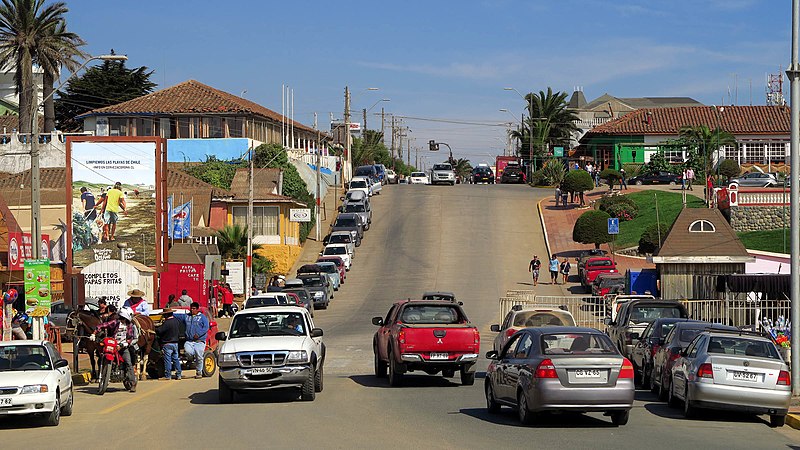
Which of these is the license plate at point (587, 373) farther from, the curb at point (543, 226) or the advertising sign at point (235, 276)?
the curb at point (543, 226)


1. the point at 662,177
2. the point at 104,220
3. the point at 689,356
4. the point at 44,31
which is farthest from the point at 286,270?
the point at 689,356

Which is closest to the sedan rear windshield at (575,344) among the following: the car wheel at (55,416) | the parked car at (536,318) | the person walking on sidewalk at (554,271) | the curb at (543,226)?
the car wheel at (55,416)

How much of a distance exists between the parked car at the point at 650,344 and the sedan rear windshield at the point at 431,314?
152 inches

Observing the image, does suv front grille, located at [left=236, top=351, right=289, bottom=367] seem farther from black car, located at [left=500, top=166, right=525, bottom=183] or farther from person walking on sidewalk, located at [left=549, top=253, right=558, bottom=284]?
black car, located at [left=500, top=166, right=525, bottom=183]

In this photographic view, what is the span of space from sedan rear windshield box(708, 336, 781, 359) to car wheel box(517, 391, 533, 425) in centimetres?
347

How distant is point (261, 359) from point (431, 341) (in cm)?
406

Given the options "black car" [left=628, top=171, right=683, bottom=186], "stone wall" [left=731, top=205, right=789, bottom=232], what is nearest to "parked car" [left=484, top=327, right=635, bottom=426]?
"stone wall" [left=731, top=205, right=789, bottom=232]

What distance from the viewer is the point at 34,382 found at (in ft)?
56.9

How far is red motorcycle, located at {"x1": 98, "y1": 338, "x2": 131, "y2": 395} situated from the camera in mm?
22047

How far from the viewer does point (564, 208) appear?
81312mm

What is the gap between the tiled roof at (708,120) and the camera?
10262 centimetres

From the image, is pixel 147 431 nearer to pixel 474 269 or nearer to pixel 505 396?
pixel 505 396

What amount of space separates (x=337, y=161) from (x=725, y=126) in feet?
119

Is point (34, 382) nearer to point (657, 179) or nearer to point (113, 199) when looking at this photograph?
point (113, 199)
